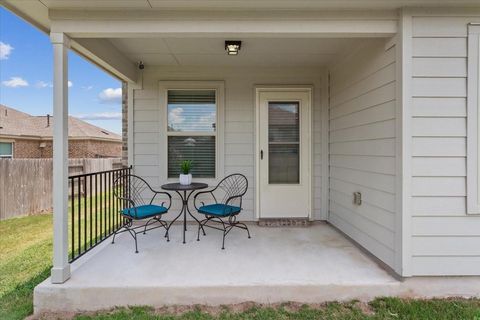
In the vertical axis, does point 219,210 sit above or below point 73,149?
below

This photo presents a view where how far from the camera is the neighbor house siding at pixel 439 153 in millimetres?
2445

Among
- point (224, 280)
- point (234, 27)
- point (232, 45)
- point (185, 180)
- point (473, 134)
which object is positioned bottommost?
point (224, 280)

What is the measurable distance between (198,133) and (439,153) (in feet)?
9.90

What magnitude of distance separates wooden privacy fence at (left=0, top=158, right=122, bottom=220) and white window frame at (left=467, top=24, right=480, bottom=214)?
779cm

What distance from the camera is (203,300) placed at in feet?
7.78

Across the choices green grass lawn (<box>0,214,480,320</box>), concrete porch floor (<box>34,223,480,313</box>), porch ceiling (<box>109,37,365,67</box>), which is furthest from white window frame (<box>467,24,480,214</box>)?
porch ceiling (<box>109,37,365,67</box>)

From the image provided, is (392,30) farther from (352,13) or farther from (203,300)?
(203,300)

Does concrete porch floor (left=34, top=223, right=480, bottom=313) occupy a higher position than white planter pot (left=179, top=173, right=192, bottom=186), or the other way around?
white planter pot (left=179, top=173, right=192, bottom=186)

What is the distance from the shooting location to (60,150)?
2461mm

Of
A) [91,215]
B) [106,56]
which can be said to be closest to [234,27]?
[106,56]

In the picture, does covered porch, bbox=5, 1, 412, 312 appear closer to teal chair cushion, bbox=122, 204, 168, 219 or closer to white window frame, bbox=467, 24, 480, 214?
teal chair cushion, bbox=122, 204, 168, 219

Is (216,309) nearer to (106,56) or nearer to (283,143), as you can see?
(283,143)

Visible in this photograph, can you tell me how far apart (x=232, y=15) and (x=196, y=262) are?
7.60ft

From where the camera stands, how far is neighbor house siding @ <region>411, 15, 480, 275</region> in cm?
245
